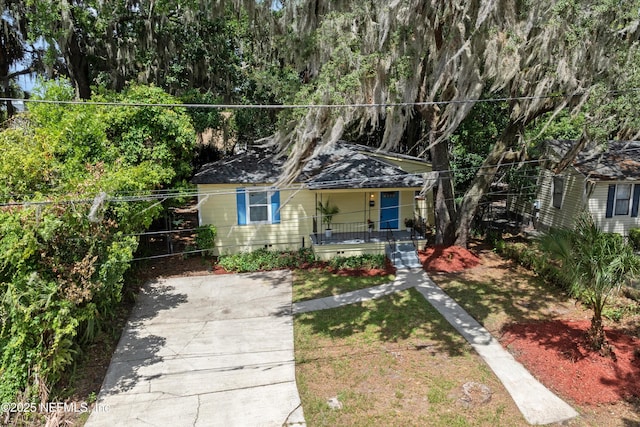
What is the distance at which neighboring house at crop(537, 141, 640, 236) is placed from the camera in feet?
45.8

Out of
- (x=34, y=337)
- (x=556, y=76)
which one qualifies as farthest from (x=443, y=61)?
(x=34, y=337)

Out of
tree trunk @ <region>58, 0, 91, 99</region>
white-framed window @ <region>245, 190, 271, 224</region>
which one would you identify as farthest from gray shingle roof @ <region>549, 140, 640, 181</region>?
tree trunk @ <region>58, 0, 91, 99</region>

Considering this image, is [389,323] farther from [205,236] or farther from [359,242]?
[205,236]

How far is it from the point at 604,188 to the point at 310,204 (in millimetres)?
10407

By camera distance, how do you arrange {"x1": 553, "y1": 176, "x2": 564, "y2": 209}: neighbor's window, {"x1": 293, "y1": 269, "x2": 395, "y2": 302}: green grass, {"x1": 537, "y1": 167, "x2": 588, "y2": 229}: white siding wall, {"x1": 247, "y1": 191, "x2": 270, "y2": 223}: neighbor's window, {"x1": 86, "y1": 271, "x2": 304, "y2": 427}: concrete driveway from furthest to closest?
{"x1": 553, "y1": 176, "x2": 564, "y2": 209}: neighbor's window → {"x1": 537, "y1": 167, "x2": 588, "y2": 229}: white siding wall → {"x1": 247, "y1": 191, "x2": 270, "y2": 223}: neighbor's window → {"x1": 293, "y1": 269, "x2": 395, "y2": 302}: green grass → {"x1": 86, "y1": 271, "x2": 304, "y2": 427}: concrete driveway

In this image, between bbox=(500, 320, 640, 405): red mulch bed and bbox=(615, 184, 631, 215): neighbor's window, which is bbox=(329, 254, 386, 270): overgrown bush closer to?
bbox=(500, 320, 640, 405): red mulch bed

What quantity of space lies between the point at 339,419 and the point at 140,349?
460cm

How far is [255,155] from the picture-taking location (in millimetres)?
15180

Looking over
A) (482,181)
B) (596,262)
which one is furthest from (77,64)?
(596,262)

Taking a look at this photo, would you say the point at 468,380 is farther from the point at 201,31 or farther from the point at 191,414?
the point at 201,31

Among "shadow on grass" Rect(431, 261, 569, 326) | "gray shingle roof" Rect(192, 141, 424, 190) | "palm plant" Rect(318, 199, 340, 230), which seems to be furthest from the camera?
"palm plant" Rect(318, 199, 340, 230)

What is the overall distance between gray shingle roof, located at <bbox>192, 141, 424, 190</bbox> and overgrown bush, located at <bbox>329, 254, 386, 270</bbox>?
2354 mm

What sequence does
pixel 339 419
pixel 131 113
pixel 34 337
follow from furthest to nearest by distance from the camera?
pixel 131 113 < pixel 34 337 < pixel 339 419

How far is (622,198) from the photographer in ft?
47.2
